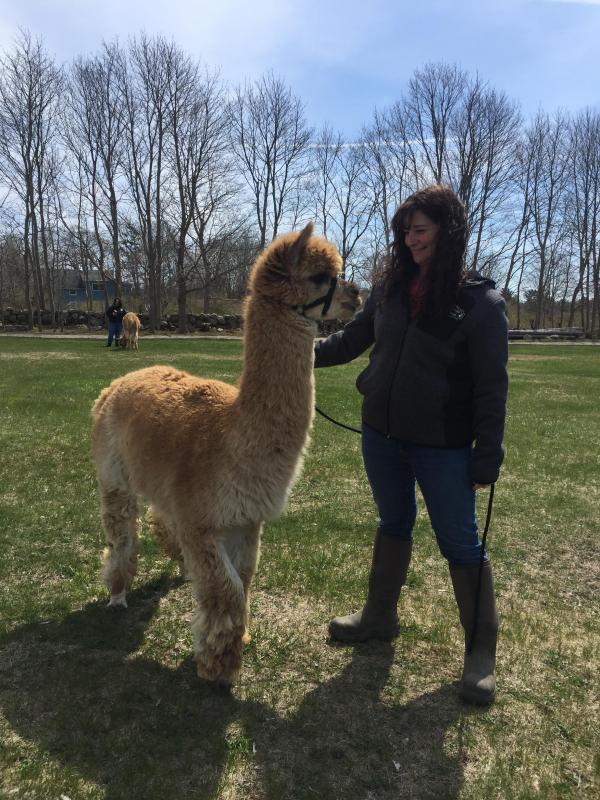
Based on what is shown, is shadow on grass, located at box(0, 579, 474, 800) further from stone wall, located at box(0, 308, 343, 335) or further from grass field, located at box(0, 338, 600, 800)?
stone wall, located at box(0, 308, 343, 335)

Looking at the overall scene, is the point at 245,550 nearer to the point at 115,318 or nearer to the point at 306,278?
the point at 306,278

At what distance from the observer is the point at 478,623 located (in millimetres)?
2857

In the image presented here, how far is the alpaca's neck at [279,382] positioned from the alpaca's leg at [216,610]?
0.58 meters

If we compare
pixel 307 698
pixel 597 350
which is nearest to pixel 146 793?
pixel 307 698

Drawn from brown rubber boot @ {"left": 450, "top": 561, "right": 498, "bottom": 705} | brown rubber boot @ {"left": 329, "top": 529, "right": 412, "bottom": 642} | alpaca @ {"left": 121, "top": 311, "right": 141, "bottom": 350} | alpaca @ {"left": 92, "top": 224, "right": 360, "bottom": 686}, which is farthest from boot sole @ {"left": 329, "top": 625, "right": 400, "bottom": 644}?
alpaca @ {"left": 121, "top": 311, "right": 141, "bottom": 350}

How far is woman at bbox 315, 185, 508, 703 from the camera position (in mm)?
2553

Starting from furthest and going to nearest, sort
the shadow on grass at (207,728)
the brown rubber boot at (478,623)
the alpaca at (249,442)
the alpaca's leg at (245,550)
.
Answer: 1. the alpaca's leg at (245,550)
2. the brown rubber boot at (478,623)
3. the alpaca at (249,442)
4. the shadow on grass at (207,728)

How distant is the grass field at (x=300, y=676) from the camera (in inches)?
89.0

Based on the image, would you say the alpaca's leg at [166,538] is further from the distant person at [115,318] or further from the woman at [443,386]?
the distant person at [115,318]

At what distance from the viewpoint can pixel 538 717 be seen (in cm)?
261

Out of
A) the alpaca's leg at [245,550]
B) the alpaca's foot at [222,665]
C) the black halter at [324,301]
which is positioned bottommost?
the alpaca's foot at [222,665]

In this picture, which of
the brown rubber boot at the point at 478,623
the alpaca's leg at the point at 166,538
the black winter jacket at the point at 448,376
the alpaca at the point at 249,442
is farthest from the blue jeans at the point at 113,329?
the brown rubber boot at the point at 478,623

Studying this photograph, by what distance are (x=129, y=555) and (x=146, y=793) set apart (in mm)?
1554

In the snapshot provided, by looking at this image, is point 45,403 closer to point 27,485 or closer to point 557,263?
point 27,485
